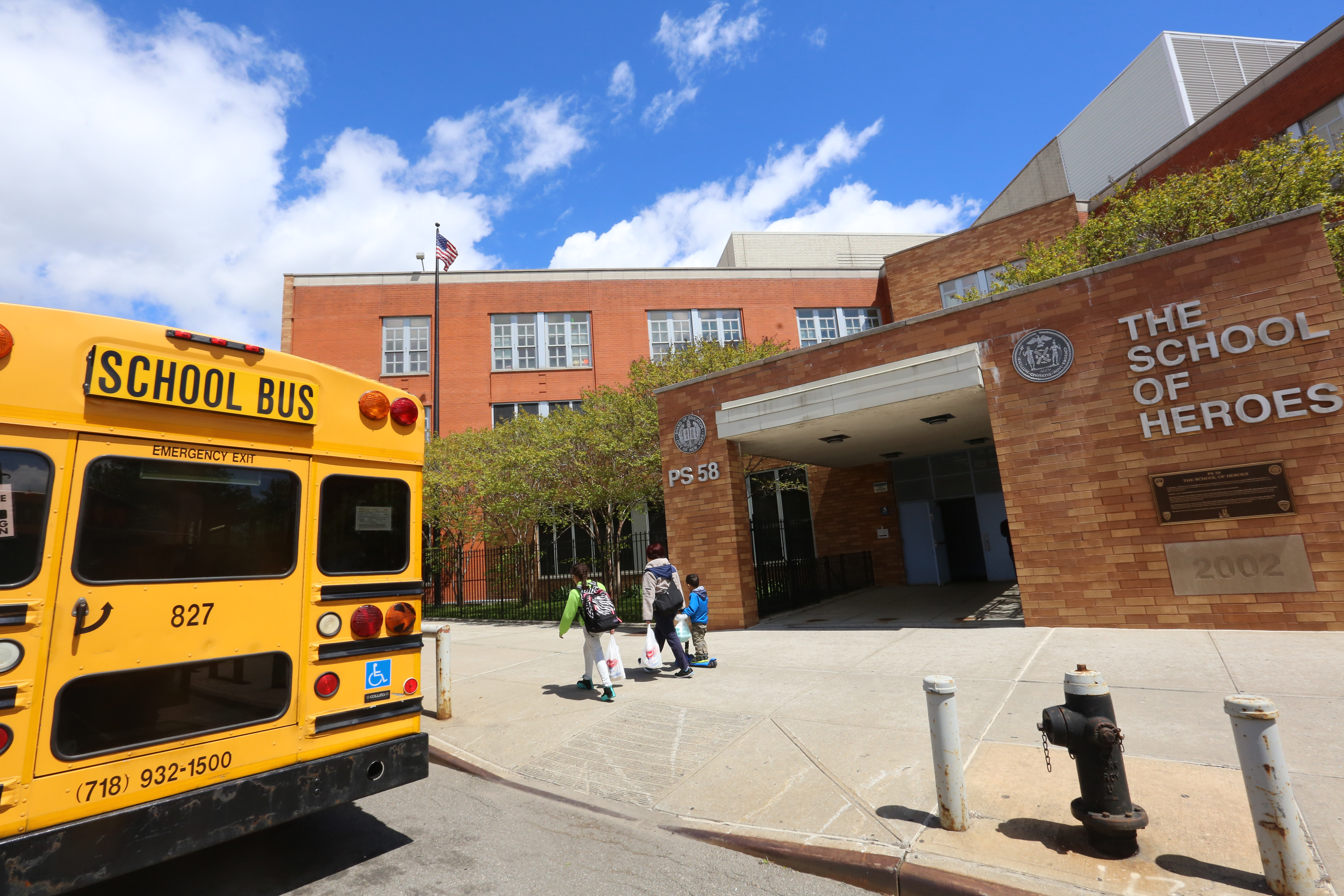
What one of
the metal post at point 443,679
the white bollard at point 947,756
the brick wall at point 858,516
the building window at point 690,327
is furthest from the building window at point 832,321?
the white bollard at point 947,756

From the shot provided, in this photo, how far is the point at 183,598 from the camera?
10.6 ft

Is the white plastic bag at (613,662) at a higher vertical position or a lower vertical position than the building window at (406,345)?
lower

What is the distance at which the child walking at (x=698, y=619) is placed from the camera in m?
8.00

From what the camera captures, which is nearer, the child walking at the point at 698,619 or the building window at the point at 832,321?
the child walking at the point at 698,619

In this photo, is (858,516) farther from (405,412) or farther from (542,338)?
(542,338)

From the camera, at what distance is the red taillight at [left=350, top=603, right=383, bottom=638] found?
12.6 ft

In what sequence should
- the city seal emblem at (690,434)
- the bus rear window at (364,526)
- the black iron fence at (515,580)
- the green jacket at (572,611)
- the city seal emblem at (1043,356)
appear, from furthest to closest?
the black iron fence at (515,580) → the city seal emblem at (690,434) → the city seal emblem at (1043,356) → the green jacket at (572,611) → the bus rear window at (364,526)

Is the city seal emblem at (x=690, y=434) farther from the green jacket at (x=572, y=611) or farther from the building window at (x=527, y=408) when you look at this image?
the building window at (x=527, y=408)

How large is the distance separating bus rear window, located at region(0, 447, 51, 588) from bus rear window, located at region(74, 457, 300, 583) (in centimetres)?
14

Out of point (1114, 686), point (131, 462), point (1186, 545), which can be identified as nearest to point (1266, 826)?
point (1114, 686)

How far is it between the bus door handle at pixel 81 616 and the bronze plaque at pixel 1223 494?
397 inches

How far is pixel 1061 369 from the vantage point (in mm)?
8875

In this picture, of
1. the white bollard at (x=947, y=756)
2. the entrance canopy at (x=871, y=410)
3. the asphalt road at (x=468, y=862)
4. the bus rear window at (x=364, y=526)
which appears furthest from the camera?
the entrance canopy at (x=871, y=410)

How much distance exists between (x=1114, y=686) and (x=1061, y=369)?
4.66 metres
